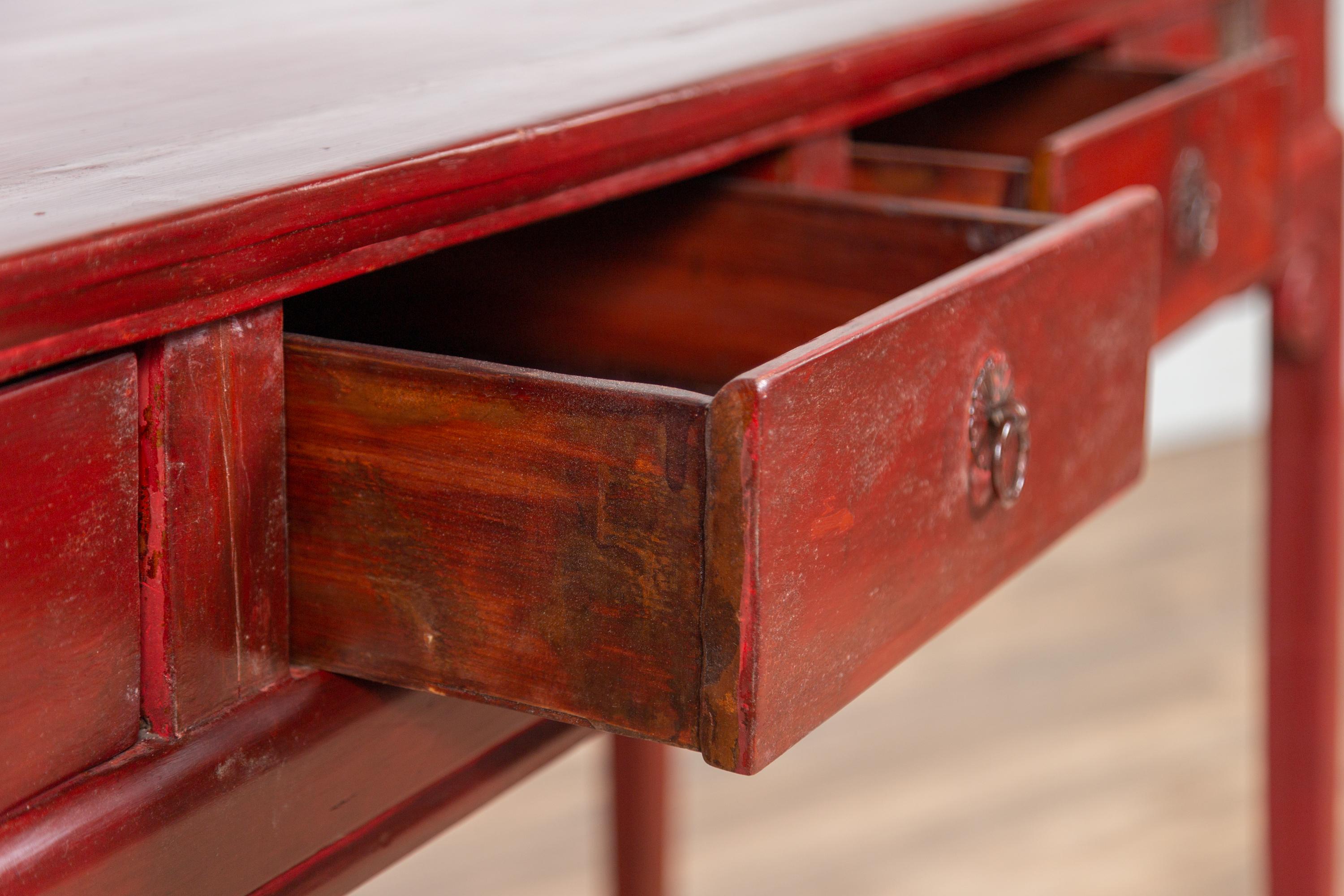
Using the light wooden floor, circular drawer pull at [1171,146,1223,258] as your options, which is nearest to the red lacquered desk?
circular drawer pull at [1171,146,1223,258]

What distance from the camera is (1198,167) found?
2.58 ft

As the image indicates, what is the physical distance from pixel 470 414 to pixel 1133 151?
1.34ft

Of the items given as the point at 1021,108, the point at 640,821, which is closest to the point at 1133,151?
the point at 1021,108

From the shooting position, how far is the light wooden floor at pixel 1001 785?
1.55 metres

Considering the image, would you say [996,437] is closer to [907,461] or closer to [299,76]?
[907,461]

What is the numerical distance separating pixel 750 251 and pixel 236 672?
0.27 meters

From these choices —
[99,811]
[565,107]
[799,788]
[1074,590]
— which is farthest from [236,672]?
[1074,590]

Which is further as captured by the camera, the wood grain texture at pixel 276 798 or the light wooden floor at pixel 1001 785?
the light wooden floor at pixel 1001 785

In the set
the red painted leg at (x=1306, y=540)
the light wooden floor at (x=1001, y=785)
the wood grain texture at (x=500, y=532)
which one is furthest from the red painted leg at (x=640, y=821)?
the wood grain texture at (x=500, y=532)

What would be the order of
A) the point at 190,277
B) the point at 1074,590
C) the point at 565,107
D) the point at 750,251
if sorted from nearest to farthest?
the point at 190,277 → the point at 565,107 → the point at 750,251 → the point at 1074,590

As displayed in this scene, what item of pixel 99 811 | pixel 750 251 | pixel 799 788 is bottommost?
pixel 799 788

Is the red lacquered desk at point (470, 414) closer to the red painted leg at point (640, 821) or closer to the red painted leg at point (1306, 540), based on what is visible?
the red painted leg at point (1306, 540)

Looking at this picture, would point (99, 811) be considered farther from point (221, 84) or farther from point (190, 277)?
point (221, 84)

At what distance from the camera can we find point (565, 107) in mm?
500
